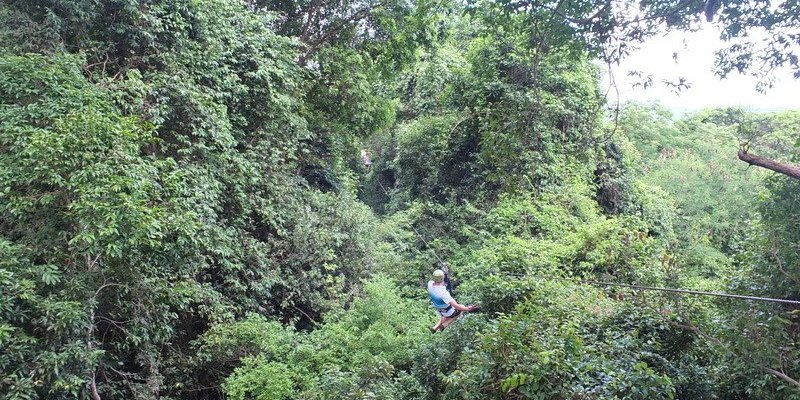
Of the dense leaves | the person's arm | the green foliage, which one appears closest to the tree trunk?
the dense leaves

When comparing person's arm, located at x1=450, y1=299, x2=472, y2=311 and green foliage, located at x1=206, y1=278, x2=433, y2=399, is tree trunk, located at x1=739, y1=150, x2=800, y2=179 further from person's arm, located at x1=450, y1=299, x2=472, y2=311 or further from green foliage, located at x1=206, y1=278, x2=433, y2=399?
green foliage, located at x1=206, y1=278, x2=433, y2=399

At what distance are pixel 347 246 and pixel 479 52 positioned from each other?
17.6ft

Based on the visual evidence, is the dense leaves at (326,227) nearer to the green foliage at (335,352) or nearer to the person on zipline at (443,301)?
the green foliage at (335,352)

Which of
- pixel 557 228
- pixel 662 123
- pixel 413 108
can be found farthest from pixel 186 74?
pixel 662 123

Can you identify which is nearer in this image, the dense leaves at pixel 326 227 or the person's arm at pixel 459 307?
the dense leaves at pixel 326 227

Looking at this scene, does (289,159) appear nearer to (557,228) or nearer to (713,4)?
Result: (557,228)

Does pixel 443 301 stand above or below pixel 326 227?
above

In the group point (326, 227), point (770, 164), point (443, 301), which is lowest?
point (326, 227)

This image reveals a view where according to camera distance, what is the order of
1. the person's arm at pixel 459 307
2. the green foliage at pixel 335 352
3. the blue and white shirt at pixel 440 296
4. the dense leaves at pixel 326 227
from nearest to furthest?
the dense leaves at pixel 326 227
the green foliage at pixel 335 352
the person's arm at pixel 459 307
the blue and white shirt at pixel 440 296

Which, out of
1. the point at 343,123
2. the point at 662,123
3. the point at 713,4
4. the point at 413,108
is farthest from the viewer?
the point at 662,123

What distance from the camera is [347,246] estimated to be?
10898 millimetres

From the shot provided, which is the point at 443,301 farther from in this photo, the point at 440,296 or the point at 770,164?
the point at 770,164

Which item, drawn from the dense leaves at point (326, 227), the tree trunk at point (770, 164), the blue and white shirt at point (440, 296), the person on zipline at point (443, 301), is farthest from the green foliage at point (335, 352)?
the tree trunk at point (770, 164)

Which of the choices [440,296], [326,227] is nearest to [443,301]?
[440,296]
